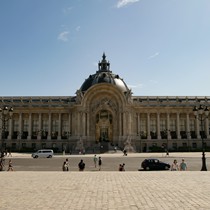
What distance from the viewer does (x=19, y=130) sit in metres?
82.9

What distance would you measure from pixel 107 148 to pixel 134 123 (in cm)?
1508

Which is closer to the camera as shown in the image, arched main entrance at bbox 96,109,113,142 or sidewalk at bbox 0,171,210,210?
sidewalk at bbox 0,171,210,210

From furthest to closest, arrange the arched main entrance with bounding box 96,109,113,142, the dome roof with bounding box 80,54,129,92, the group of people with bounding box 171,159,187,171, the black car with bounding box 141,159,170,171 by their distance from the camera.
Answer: the arched main entrance with bounding box 96,109,113,142 < the dome roof with bounding box 80,54,129,92 < the black car with bounding box 141,159,170,171 < the group of people with bounding box 171,159,187,171

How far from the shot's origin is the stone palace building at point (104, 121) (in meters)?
77.4

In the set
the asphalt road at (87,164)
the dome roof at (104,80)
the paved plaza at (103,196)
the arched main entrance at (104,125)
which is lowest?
the paved plaza at (103,196)

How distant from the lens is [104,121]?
7994 cm

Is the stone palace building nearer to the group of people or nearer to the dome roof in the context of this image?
the dome roof

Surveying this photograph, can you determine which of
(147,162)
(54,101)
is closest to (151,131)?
(54,101)

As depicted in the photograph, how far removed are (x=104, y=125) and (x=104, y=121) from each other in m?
1.12

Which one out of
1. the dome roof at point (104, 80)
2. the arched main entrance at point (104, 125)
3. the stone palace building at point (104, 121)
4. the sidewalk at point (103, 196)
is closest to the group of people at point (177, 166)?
the sidewalk at point (103, 196)

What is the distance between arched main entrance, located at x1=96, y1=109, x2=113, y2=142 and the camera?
7988 centimetres

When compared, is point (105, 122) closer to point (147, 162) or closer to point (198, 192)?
point (147, 162)

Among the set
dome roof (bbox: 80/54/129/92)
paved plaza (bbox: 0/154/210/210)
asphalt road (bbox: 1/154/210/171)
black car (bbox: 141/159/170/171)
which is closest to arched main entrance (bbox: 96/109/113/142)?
dome roof (bbox: 80/54/129/92)

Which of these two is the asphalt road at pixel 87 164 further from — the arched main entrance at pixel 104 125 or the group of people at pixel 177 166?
the arched main entrance at pixel 104 125
